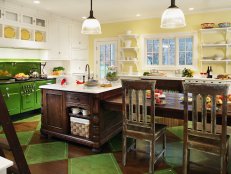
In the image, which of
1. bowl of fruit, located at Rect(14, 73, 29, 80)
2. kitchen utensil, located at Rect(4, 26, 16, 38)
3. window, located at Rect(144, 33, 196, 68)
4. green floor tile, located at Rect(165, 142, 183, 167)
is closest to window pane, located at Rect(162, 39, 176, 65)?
window, located at Rect(144, 33, 196, 68)

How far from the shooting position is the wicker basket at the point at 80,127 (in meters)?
3.24

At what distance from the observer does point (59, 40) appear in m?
6.29

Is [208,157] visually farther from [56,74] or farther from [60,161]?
[56,74]

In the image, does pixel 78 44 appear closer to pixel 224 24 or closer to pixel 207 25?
pixel 207 25

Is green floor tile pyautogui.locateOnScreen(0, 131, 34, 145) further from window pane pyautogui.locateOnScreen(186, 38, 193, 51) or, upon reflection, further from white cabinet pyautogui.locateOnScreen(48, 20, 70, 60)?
window pane pyautogui.locateOnScreen(186, 38, 193, 51)

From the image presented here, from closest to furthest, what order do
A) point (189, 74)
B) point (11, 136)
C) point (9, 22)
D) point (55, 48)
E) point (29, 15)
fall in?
point (11, 136)
point (9, 22)
point (29, 15)
point (189, 74)
point (55, 48)

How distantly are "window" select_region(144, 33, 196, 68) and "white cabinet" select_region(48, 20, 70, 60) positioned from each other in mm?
2493

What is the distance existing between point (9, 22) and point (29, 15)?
2.10 feet

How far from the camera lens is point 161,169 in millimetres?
2670

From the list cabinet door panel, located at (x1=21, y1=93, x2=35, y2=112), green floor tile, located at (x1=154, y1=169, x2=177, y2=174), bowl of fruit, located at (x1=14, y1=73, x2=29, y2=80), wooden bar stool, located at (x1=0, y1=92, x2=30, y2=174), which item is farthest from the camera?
bowl of fruit, located at (x1=14, y1=73, x2=29, y2=80)

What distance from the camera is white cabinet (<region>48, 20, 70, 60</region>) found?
6012 mm

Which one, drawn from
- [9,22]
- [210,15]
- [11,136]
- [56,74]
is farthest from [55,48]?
[11,136]

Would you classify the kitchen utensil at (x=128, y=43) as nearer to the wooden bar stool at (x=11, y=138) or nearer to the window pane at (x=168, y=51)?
the window pane at (x=168, y=51)

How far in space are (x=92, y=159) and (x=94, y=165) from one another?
0.58ft
